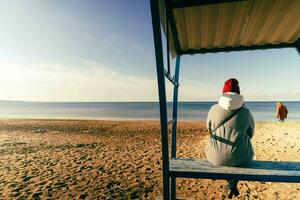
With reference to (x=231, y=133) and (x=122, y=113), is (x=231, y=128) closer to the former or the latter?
(x=231, y=133)

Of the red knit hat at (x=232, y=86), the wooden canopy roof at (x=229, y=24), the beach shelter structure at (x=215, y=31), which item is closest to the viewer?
the beach shelter structure at (x=215, y=31)

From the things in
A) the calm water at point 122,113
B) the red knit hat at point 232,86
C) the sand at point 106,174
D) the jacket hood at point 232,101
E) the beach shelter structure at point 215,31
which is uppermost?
the beach shelter structure at point 215,31

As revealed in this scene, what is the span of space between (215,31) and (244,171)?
2101 mm

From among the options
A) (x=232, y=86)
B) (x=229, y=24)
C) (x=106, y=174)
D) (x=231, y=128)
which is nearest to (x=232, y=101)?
(x=232, y=86)

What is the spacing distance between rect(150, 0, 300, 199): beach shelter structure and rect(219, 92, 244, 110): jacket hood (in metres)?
0.75

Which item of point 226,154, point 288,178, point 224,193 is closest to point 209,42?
point 226,154

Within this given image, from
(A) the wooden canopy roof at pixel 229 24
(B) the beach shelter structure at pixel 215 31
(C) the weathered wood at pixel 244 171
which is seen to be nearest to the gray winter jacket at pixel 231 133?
(C) the weathered wood at pixel 244 171

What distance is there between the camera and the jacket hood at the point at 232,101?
109 inches

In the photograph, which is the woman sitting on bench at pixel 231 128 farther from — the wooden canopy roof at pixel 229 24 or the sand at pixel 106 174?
the sand at pixel 106 174

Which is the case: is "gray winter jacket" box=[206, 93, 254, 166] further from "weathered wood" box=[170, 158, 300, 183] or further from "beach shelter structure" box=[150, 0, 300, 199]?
"beach shelter structure" box=[150, 0, 300, 199]

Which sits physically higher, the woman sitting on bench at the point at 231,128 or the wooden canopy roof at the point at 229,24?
the wooden canopy roof at the point at 229,24

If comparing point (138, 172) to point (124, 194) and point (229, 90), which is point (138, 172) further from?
point (229, 90)

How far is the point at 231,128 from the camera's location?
110 inches

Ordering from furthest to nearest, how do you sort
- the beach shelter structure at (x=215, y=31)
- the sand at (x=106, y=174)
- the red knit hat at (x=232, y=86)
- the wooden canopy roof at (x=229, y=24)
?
1. the sand at (x=106, y=174)
2. the red knit hat at (x=232, y=86)
3. the wooden canopy roof at (x=229, y=24)
4. the beach shelter structure at (x=215, y=31)
